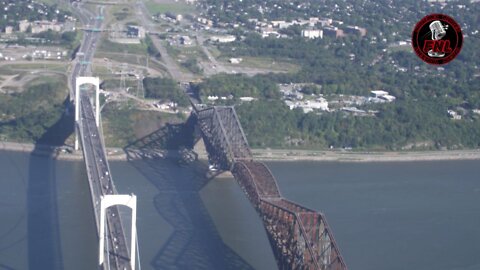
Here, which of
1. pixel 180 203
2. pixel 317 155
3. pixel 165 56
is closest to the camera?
pixel 180 203

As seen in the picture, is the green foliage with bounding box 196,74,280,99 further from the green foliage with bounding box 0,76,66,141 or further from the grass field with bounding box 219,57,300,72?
the green foliage with bounding box 0,76,66,141

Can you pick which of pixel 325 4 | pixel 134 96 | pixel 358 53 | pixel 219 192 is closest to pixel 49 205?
pixel 219 192

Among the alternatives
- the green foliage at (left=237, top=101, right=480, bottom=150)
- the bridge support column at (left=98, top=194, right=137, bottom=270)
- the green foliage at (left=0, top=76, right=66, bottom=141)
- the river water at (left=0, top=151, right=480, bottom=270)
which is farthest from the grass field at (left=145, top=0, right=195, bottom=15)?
the bridge support column at (left=98, top=194, right=137, bottom=270)

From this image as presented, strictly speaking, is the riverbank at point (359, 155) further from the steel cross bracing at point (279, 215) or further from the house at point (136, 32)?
the house at point (136, 32)

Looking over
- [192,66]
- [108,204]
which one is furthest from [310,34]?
[108,204]

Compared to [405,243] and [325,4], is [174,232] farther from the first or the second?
[325,4]

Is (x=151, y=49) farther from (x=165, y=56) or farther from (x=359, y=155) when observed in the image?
(x=359, y=155)
